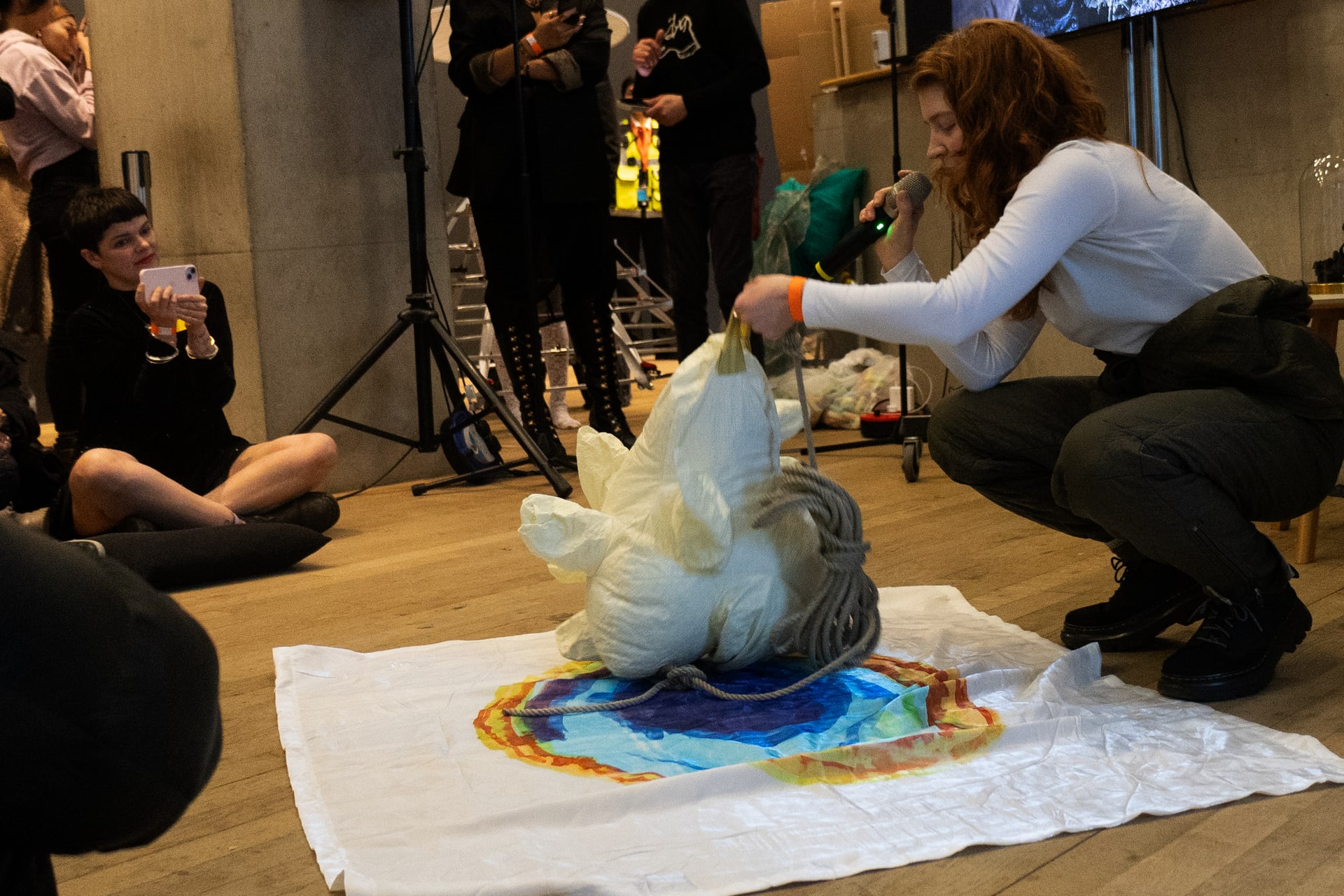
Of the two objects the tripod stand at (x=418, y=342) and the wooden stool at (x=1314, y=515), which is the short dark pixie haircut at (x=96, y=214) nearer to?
the tripod stand at (x=418, y=342)

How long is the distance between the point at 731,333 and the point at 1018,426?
0.48m

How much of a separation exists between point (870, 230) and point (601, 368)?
6.58 feet

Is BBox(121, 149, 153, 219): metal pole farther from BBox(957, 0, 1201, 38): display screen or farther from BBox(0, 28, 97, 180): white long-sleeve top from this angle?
BBox(957, 0, 1201, 38): display screen

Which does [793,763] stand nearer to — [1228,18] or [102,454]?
[102,454]

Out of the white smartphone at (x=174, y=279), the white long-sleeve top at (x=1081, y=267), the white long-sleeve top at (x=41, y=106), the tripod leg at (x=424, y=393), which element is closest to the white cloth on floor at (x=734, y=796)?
the white long-sleeve top at (x=1081, y=267)

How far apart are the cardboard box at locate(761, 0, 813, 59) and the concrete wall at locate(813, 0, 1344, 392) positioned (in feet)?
5.82

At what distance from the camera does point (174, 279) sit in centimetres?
250

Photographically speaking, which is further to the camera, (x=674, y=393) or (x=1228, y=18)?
(x=1228, y=18)

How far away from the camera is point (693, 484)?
151 cm

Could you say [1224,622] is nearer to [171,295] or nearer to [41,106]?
[171,295]

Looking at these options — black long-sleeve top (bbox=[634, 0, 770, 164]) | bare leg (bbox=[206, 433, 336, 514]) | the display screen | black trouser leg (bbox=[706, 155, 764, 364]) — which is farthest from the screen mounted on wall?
bare leg (bbox=[206, 433, 336, 514])

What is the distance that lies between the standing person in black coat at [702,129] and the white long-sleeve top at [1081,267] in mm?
2042

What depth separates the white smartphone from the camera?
2480 mm

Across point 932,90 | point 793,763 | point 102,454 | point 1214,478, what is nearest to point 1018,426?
point 1214,478
